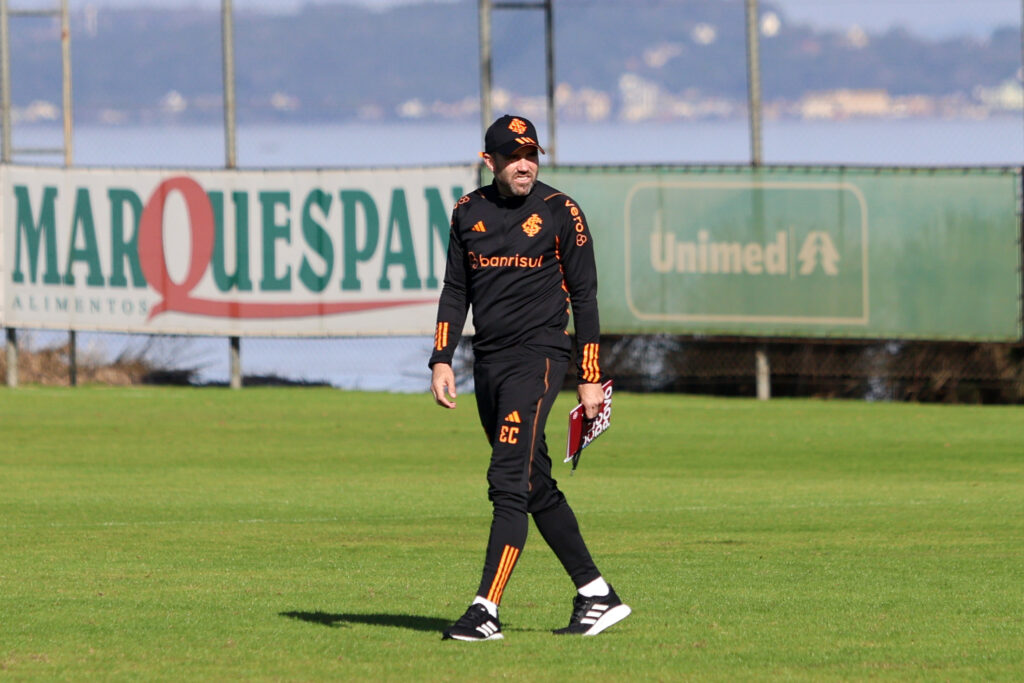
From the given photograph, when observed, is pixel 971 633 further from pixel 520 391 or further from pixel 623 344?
pixel 623 344

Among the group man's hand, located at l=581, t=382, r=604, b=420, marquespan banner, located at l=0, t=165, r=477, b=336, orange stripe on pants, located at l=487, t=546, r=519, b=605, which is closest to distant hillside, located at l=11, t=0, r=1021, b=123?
marquespan banner, located at l=0, t=165, r=477, b=336

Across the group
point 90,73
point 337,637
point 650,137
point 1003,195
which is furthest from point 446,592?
point 650,137

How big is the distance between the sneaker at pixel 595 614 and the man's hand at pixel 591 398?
0.76 m

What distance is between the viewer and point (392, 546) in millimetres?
10492

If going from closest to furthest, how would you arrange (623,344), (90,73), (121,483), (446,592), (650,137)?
(446,592) → (121,483) → (623,344) → (90,73) → (650,137)

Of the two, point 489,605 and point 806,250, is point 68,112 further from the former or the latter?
point 489,605

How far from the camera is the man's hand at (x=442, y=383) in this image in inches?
304

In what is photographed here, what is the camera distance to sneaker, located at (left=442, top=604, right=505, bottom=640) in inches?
298

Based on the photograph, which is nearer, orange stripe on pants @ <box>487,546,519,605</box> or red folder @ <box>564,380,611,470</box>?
orange stripe on pants @ <box>487,546,519,605</box>

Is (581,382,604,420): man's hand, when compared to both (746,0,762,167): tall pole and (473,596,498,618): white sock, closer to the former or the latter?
(473,596,498,618): white sock

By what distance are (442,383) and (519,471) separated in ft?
1.63

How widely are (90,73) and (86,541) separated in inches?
3787

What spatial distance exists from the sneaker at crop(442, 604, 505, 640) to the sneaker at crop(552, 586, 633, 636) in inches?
14.4

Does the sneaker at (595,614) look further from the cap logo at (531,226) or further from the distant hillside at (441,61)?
the distant hillside at (441,61)
